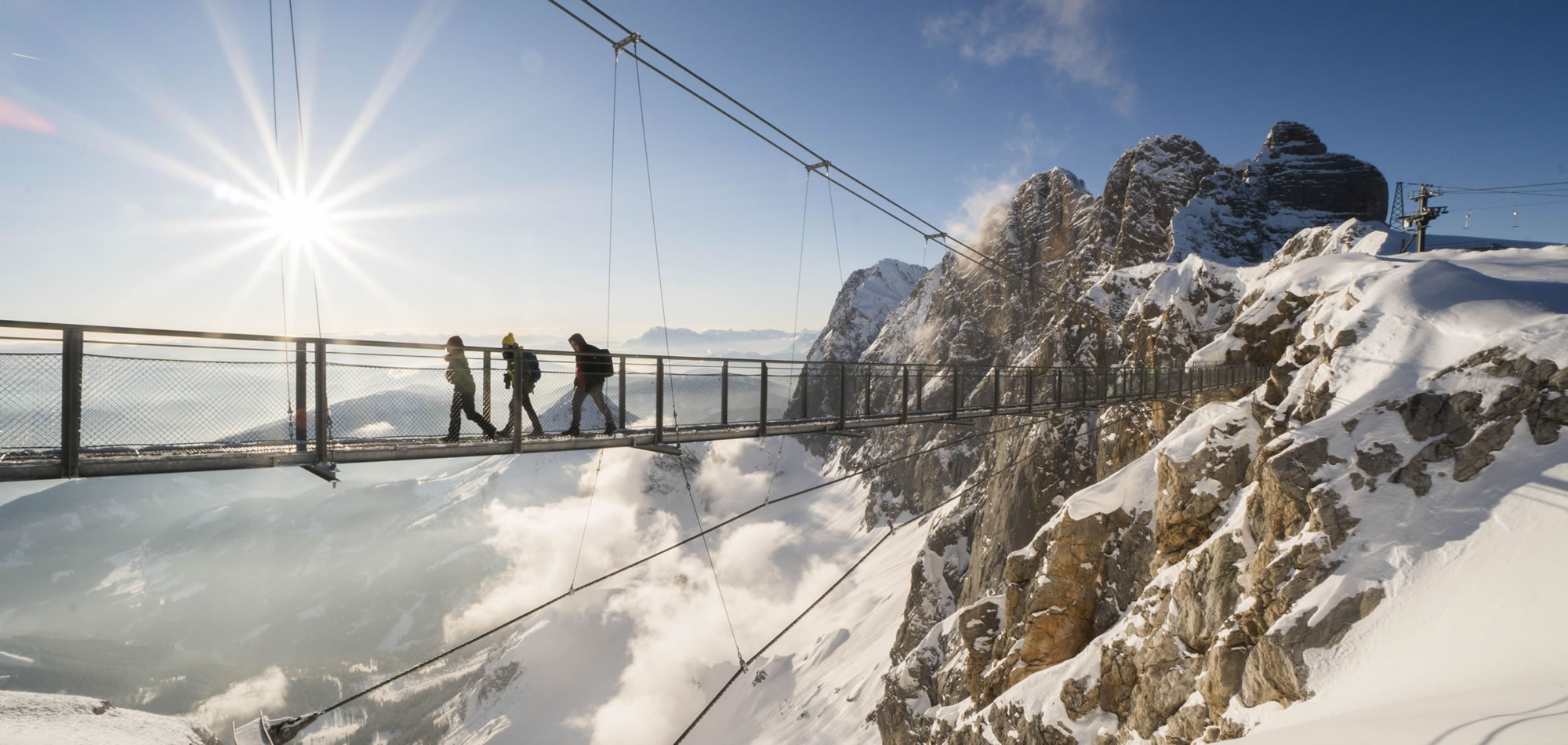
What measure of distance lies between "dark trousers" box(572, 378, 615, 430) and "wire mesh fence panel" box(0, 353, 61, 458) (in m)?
4.87

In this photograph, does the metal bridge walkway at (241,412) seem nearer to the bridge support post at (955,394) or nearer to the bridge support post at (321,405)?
the bridge support post at (321,405)

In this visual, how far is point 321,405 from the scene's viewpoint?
20.8 ft

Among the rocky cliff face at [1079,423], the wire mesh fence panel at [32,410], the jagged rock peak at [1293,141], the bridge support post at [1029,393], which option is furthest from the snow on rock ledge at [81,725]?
the jagged rock peak at [1293,141]

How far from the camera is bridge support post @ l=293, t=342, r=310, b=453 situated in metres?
6.07

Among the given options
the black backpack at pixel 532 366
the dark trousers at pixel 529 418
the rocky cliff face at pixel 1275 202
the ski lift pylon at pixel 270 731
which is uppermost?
the rocky cliff face at pixel 1275 202

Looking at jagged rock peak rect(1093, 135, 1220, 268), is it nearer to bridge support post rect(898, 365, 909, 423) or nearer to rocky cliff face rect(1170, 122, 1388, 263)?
rocky cliff face rect(1170, 122, 1388, 263)

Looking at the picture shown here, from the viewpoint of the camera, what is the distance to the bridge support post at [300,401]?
607 cm

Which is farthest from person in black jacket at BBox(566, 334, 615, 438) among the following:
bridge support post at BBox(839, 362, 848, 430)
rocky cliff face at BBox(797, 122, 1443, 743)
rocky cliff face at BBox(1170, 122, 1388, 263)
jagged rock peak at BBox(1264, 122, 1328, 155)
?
jagged rock peak at BBox(1264, 122, 1328, 155)

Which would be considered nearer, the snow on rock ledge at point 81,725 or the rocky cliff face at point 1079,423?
the snow on rock ledge at point 81,725

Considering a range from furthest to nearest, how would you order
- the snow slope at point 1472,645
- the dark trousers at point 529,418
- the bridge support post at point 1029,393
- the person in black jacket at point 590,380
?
1. the bridge support post at point 1029,393
2. the person in black jacket at point 590,380
3. the dark trousers at point 529,418
4. the snow slope at point 1472,645

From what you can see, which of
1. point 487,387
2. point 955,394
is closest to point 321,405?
point 487,387

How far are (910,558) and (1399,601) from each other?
90.7m

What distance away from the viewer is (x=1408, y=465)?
1055 centimetres

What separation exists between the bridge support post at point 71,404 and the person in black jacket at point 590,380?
183 inches
